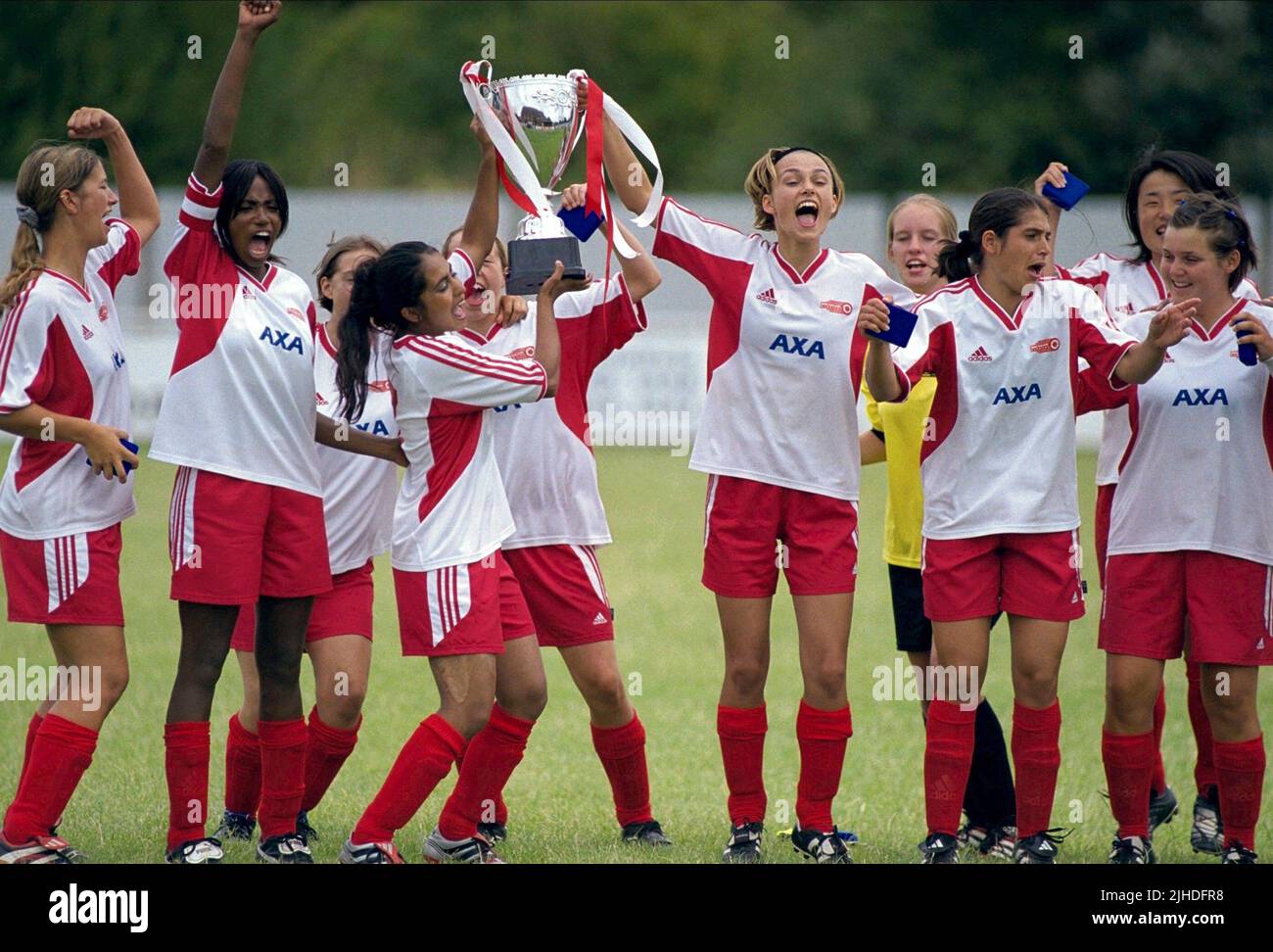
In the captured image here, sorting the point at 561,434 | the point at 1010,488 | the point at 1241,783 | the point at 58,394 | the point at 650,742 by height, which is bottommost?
the point at 650,742

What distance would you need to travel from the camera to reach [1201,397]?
511cm

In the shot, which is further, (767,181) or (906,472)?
(906,472)

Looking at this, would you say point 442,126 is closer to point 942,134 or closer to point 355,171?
point 355,171

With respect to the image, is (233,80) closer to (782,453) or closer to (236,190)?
(236,190)

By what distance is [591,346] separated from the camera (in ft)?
18.3

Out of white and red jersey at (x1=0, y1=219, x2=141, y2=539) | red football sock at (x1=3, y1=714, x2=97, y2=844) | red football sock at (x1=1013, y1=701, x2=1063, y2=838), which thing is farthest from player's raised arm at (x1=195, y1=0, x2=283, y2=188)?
red football sock at (x1=1013, y1=701, x2=1063, y2=838)

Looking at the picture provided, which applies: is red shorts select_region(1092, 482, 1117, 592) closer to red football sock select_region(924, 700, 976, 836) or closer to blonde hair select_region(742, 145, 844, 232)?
red football sock select_region(924, 700, 976, 836)

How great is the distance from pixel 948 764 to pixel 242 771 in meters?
2.28

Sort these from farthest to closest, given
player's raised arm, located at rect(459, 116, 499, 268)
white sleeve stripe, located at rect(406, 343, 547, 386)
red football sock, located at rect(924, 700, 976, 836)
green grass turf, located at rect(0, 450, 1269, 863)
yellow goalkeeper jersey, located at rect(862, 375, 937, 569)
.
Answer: yellow goalkeeper jersey, located at rect(862, 375, 937, 569), green grass turf, located at rect(0, 450, 1269, 863), player's raised arm, located at rect(459, 116, 499, 268), red football sock, located at rect(924, 700, 976, 836), white sleeve stripe, located at rect(406, 343, 547, 386)

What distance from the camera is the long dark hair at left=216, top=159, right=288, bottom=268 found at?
493 cm

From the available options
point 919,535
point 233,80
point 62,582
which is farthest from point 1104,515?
point 62,582

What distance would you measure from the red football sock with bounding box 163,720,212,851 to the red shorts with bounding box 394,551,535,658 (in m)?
0.65

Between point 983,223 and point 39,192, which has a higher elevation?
point 39,192
